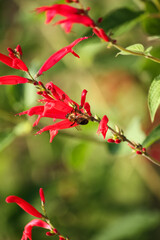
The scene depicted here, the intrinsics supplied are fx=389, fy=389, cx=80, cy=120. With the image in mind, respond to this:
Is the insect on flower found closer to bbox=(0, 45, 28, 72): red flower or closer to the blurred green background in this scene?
bbox=(0, 45, 28, 72): red flower

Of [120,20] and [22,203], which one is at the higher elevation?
[120,20]

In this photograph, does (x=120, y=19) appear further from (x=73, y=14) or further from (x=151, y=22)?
(x=73, y=14)

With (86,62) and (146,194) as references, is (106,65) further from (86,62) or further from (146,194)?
(146,194)

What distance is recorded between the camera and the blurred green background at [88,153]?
147 cm

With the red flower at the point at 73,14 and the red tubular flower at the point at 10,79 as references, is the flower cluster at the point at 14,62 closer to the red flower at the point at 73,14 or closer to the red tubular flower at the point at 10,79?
the red tubular flower at the point at 10,79

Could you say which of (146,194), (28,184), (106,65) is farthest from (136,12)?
(146,194)

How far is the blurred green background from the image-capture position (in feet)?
4.82

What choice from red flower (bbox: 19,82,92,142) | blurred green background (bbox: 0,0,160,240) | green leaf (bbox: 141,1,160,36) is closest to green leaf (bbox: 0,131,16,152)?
blurred green background (bbox: 0,0,160,240)

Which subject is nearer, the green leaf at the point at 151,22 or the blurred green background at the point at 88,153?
the green leaf at the point at 151,22

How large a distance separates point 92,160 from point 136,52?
5.25 ft

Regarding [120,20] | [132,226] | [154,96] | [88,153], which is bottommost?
[154,96]

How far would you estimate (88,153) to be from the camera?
1.74m

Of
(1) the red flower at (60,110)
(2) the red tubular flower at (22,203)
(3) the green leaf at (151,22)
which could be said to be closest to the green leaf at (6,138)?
(2) the red tubular flower at (22,203)

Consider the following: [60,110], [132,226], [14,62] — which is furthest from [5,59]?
[132,226]
